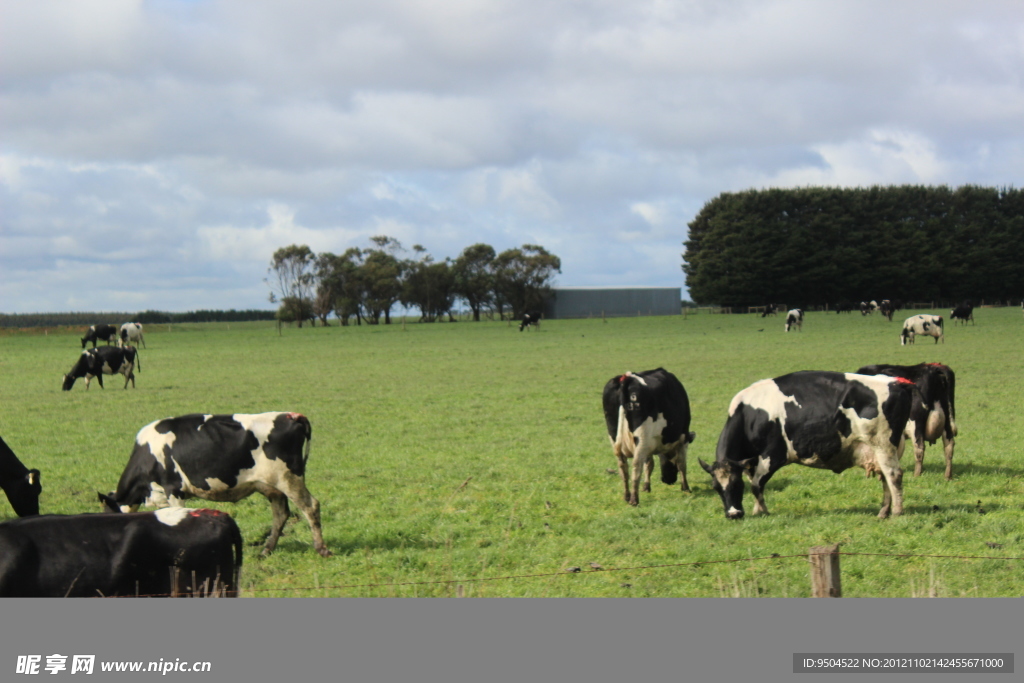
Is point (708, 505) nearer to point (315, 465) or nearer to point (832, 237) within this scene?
point (315, 465)

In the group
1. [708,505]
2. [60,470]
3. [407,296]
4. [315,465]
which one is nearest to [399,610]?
[708,505]

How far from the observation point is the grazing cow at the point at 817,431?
9.25 metres

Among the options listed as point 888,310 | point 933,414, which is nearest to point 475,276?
point 888,310

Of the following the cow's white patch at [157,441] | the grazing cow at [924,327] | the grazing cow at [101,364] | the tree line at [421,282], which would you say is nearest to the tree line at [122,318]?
the tree line at [421,282]

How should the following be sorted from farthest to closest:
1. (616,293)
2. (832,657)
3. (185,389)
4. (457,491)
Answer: (616,293), (185,389), (457,491), (832,657)

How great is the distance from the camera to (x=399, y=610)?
5113 mm

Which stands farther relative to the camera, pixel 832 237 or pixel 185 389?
pixel 832 237

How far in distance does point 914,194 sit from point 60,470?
97.9 meters

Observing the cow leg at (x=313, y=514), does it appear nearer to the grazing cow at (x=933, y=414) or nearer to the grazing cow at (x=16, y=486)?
the grazing cow at (x=16, y=486)

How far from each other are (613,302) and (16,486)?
100 metres

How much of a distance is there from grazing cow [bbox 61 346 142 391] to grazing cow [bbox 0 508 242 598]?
2128cm

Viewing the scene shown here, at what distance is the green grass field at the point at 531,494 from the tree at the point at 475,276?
239 feet

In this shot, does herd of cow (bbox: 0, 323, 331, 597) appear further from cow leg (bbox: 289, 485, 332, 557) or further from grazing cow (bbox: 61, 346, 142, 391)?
grazing cow (bbox: 61, 346, 142, 391)

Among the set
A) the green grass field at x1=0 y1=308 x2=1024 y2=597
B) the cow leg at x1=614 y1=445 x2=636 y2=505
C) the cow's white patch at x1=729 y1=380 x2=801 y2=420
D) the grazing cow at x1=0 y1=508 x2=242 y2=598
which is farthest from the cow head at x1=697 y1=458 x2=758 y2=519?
the grazing cow at x1=0 y1=508 x2=242 y2=598
